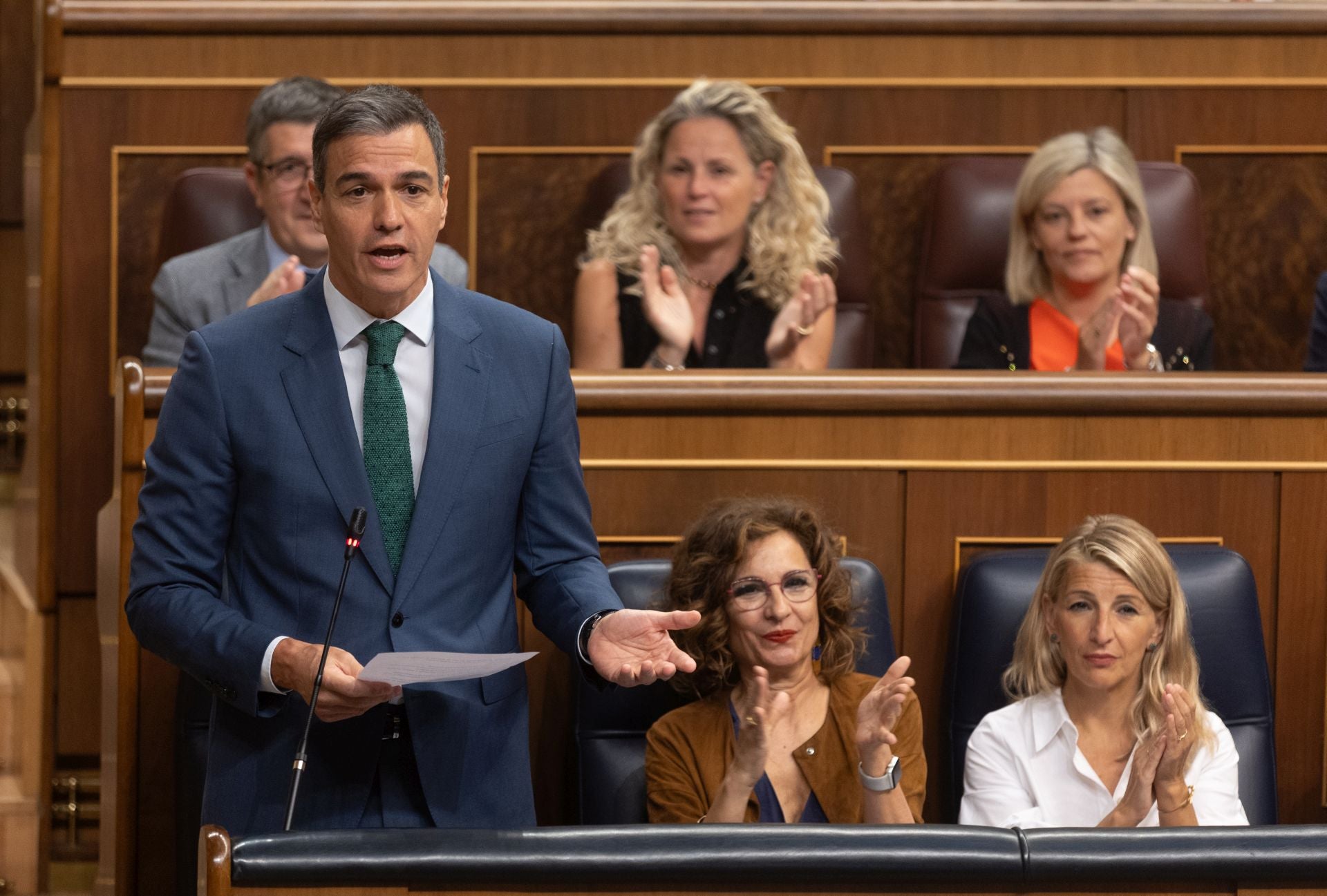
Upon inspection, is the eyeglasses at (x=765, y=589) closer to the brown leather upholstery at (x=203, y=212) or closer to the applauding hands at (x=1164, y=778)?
the applauding hands at (x=1164, y=778)

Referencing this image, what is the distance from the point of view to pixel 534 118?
5.66 ft

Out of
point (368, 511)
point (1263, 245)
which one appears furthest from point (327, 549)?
point (1263, 245)

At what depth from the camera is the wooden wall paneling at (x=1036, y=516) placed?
1.25 m

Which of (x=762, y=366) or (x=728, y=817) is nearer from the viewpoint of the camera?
(x=728, y=817)

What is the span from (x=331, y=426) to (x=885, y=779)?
0.43 metres

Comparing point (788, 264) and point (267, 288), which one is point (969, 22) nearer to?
point (788, 264)

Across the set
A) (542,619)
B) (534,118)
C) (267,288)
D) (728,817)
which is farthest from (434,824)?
(534,118)

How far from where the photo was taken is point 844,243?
1.74 metres

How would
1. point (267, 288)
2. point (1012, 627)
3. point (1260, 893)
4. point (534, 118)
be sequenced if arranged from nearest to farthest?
1. point (1260, 893)
2. point (1012, 627)
3. point (267, 288)
4. point (534, 118)

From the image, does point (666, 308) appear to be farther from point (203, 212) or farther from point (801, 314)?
point (203, 212)

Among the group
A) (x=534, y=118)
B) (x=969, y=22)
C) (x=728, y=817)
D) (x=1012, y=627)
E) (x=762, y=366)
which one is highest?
(x=969, y=22)

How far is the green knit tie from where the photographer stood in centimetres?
89

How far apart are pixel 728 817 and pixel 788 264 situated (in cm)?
70

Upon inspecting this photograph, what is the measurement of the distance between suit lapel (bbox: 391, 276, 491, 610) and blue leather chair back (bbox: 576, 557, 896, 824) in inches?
12.3
